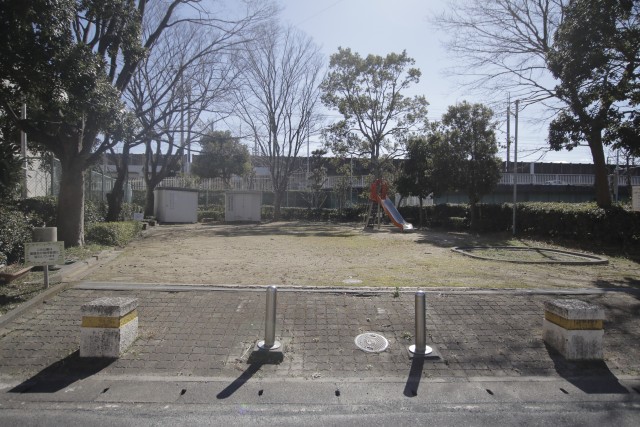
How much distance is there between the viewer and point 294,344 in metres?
5.42

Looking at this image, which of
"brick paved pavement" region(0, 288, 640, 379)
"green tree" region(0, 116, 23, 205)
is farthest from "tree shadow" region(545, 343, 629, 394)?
"green tree" region(0, 116, 23, 205)

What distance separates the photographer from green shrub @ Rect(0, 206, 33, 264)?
7.76m

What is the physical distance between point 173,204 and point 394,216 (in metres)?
13.4

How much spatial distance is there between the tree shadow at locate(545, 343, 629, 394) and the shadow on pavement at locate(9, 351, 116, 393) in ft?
16.8

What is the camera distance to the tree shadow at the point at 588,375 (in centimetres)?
448

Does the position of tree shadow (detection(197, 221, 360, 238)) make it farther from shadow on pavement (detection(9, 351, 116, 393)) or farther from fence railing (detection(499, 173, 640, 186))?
fence railing (detection(499, 173, 640, 186))

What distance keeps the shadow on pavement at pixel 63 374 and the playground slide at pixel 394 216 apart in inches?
728

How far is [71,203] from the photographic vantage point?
1131cm

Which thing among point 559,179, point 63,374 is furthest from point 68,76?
point 559,179

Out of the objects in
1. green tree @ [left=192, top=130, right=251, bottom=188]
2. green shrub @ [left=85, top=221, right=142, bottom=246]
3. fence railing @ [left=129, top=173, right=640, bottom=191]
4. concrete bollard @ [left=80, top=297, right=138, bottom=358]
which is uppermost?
green tree @ [left=192, top=130, right=251, bottom=188]

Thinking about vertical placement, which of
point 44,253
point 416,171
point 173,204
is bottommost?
point 44,253

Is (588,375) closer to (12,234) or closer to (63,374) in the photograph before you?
(63,374)

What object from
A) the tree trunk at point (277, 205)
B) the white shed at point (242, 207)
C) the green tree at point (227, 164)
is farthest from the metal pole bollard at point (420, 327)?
the green tree at point (227, 164)

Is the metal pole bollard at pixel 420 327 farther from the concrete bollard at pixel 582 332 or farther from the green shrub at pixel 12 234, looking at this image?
the green shrub at pixel 12 234
